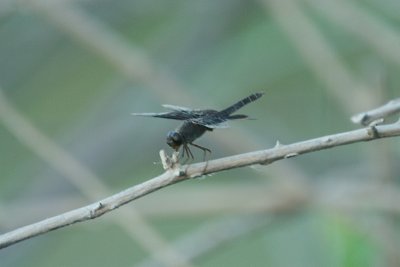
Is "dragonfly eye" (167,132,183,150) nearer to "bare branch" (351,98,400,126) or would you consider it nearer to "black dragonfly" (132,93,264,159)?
"black dragonfly" (132,93,264,159)

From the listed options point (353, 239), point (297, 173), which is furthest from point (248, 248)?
point (353, 239)

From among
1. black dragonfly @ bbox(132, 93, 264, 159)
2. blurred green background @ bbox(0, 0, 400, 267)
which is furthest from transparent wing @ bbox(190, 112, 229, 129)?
blurred green background @ bbox(0, 0, 400, 267)

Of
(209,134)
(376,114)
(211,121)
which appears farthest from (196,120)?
(209,134)

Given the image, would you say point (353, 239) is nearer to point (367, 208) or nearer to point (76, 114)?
point (367, 208)

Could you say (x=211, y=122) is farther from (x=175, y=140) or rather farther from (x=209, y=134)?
(x=209, y=134)

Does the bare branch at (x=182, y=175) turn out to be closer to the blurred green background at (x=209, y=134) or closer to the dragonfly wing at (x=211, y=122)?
the dragonfly wing at (x=211, y=122)

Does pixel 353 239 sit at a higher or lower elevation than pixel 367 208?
lower

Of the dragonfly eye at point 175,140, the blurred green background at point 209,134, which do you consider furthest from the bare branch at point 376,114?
the blurred green background at point 209,134
